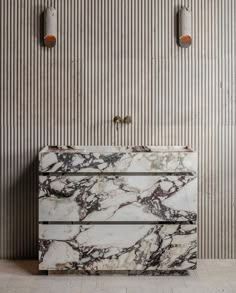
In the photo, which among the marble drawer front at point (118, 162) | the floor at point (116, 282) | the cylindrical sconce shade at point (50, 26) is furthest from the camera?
the cylindrical sconce shade at point (50, 26)

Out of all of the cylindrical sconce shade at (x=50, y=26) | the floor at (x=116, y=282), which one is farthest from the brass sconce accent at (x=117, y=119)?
the floor at (x=116, y=282)

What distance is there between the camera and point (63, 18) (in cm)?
362

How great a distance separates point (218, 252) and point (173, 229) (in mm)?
599

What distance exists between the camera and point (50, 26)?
3568 mm

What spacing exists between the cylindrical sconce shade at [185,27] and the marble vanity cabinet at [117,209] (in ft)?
2.83

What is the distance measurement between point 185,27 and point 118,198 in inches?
50.9

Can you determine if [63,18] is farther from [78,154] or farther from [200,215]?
[200,215]

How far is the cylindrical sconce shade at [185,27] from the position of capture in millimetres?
3570

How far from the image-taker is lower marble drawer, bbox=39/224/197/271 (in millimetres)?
A: 3232

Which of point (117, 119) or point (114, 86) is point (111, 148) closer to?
point (117, 119)

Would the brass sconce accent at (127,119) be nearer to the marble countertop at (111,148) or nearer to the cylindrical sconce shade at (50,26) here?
the marble countertop at (111,148)

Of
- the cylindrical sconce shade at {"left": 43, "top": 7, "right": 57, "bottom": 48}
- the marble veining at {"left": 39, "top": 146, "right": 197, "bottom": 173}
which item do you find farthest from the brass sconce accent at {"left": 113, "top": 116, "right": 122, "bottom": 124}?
the cylindrical sconce shade at {"left": 43, "top": 7, "right": 57, "bottom": 48}

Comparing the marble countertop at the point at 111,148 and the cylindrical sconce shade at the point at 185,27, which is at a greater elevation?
the cylindrical sconce shade at the point at 185,27

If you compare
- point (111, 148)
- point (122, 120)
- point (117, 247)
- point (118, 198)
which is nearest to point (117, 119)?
point (122, 120)
